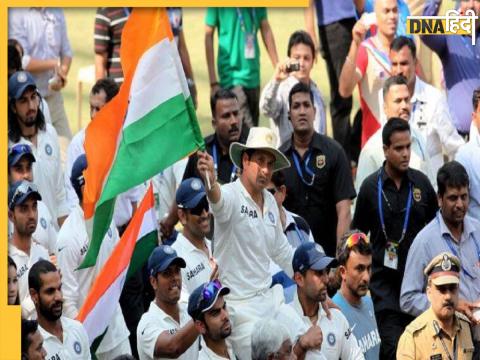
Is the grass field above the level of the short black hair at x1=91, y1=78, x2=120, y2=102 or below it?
below

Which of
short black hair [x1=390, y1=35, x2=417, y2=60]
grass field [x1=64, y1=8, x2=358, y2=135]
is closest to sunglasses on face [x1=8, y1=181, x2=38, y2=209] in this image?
short black hair [x1=390, y1=35, x2=417, y2=60]

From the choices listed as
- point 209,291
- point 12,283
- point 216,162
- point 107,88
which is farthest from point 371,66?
point 12,283

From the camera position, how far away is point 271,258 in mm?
13742

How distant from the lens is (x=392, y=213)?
14641 mm

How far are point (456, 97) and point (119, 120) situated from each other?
510 centimetres

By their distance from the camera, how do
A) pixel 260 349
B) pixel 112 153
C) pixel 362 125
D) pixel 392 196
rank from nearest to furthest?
pixel 260 349 → pixel 112 153 → pixel 392 196 → pixel 362 125

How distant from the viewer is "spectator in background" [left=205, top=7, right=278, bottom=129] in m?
18.1

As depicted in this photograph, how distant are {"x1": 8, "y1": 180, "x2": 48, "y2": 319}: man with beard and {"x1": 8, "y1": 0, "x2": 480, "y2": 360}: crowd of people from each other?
1 centimetres

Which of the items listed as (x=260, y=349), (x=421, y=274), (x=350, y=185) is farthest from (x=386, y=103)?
(x=260, y=349)

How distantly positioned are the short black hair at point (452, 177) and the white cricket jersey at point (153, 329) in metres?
2.26

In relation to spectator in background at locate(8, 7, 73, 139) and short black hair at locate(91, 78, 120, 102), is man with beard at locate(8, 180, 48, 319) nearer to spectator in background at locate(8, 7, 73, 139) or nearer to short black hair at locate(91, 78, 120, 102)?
short black hair at locate(91, 78, 120, 102)

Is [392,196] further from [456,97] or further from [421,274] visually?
[456,97]

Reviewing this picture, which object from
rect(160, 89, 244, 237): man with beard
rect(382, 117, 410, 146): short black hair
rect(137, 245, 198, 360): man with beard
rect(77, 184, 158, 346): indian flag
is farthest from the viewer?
rect(160, 89, 244, 237): man with beard

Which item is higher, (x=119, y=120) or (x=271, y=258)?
(x=119, y=120)
